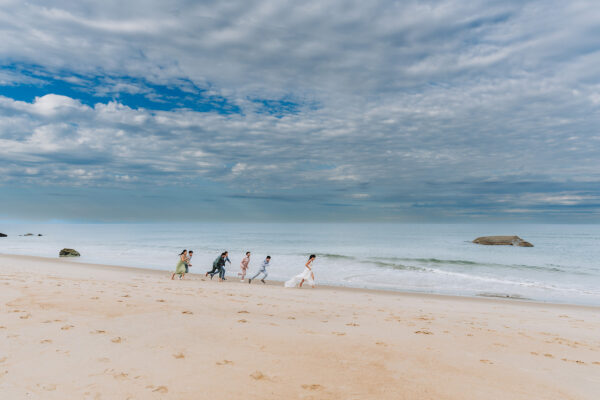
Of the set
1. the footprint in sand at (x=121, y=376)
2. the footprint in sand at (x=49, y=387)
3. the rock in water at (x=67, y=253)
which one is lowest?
the footprint in sand at (x=49, y=387)

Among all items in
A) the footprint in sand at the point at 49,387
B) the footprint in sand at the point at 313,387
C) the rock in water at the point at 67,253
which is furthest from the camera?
the rock in water at the point at 67,253

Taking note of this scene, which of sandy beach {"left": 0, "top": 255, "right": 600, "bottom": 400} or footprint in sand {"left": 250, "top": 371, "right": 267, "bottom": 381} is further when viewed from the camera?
footprint in sand {"left": 250, "top": 371, "right": 267, "bottom": 381}

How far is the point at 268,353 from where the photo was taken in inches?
262

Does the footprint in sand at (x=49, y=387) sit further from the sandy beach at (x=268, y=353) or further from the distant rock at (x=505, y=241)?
the distant rock at (x=505, y=241)

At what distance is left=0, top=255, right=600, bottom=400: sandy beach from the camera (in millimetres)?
5242

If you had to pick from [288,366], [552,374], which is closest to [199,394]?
[288,366]

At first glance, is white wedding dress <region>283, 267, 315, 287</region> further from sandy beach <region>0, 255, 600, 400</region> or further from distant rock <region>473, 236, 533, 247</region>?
distant rock <region>473, 236, 533, 247</region>

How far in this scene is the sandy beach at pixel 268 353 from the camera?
206 inches

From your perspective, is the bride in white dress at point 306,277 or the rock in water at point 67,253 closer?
the bride in white dress at point 306,277

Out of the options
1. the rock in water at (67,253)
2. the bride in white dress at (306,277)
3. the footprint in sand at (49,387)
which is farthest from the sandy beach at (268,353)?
the rock in water at (67,253)

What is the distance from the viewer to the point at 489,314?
13.9m

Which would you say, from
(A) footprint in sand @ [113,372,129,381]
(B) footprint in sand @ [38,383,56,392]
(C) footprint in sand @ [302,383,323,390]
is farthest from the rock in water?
(C) footprint in sand @ [302,383,323,390]

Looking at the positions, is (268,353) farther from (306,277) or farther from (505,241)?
(505,241)

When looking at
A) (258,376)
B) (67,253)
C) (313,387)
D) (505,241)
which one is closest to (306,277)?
(258,376)
